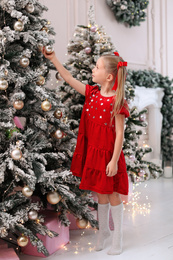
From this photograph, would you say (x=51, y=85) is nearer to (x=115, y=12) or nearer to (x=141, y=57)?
(x=115, y=12)

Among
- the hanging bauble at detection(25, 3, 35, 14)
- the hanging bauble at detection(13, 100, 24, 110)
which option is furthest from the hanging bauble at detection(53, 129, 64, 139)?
the hanging bauble at detection(25, 3, 35, 14)

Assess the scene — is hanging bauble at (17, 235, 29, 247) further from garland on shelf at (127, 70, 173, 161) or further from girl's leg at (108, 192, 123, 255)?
garland on shelf at (127, 70, 173, 161)

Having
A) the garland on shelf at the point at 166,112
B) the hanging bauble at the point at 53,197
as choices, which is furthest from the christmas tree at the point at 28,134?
the garland on shelf at the point at 166,112

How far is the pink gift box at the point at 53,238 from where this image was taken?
6.30 ft

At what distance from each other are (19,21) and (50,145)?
2.52 feet

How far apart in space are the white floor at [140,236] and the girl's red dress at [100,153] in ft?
1.38

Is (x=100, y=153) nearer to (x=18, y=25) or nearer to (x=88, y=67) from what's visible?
(x=18, y=25)

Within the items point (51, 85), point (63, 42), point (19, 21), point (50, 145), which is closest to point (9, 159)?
point (50, 145)

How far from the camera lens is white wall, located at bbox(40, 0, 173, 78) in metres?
3.68

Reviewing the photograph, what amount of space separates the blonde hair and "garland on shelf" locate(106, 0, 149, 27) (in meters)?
2.59

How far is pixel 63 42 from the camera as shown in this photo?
371 centimetres

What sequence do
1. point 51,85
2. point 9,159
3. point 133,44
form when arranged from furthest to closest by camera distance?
point 133,44 → point 51,85 → point 9,159

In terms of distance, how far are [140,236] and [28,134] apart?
3.80ft

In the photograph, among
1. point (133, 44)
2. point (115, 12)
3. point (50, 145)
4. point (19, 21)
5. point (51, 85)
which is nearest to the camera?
point (19, 21)
